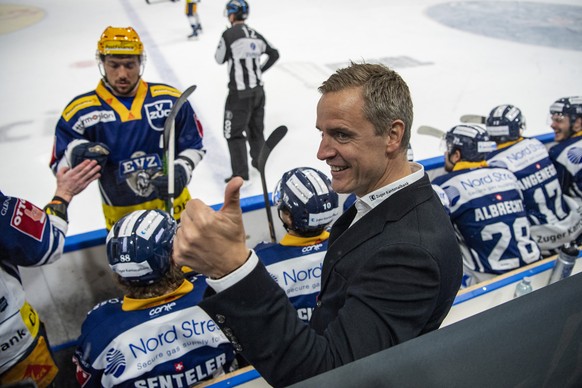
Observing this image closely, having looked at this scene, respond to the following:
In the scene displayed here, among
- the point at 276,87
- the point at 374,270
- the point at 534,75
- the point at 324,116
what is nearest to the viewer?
the point at 374,270

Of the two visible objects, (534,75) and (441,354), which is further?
(534,75)

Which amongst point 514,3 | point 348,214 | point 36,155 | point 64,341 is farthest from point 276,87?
point 514,3

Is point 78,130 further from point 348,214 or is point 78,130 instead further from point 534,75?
point 534,75

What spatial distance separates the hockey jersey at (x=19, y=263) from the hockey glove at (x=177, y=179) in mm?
614

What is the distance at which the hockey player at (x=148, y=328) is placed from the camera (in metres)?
1.08

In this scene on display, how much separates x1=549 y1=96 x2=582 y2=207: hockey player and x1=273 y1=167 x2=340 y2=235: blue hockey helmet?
71.3 inches

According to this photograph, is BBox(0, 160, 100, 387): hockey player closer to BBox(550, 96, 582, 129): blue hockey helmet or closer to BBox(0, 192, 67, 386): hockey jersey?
BBox(0, 192, 67, 386): hockey jersey

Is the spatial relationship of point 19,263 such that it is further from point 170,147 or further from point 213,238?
point 213,238

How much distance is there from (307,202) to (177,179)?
78cm

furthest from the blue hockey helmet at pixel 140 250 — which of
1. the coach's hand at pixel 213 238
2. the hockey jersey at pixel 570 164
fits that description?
the hockey jersey at pixel 570 164

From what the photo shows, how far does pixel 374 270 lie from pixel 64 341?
5.95 feet

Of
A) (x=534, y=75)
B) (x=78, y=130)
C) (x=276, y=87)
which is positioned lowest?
(x=534, y=75)

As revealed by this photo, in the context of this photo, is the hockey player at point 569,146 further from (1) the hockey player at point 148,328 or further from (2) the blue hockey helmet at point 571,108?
(1) the hockey player at point 148,328

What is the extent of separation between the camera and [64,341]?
6.47 ft
